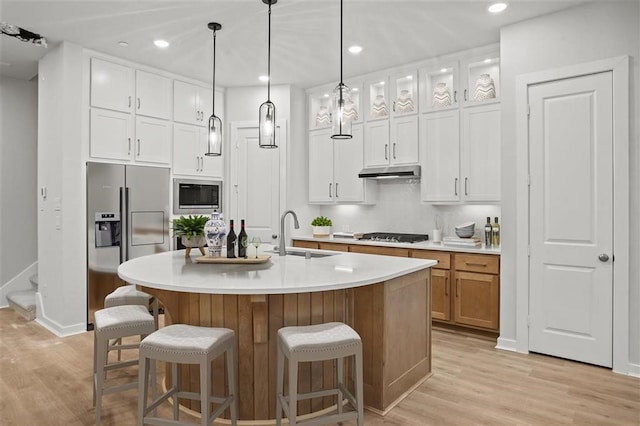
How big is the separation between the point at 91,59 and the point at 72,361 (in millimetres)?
2955

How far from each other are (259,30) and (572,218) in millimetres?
3153

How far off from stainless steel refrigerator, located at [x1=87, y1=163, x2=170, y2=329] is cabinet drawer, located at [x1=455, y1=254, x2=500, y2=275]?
3.32 metres

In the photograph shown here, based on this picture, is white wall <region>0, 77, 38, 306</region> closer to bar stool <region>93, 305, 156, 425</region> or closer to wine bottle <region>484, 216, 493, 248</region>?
bar stool <region>93, 305, 156, 425</region>

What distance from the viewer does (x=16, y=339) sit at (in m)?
3.91

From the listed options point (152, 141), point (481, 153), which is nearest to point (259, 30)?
point (152, 141)

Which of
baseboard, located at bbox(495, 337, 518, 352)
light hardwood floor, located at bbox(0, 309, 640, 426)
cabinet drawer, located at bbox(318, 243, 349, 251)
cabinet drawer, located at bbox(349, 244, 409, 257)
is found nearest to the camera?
light hardwood floor, located at bbox(0, 309, 640, 426)

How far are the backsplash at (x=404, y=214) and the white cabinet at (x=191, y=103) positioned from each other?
215cm

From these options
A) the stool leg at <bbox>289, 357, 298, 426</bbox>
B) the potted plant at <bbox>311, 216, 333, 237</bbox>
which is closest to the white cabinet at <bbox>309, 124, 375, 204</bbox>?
the potted plant at <bbox>311, 216, 333, 237</bbox>

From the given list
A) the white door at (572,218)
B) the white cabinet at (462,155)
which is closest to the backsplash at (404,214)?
the white cabinet at (462,155)

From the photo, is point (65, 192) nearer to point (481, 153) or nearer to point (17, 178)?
point (17, 178)

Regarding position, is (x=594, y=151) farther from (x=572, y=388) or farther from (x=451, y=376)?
(x=451, y=376)

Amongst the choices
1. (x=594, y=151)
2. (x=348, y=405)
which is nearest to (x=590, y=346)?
(x=594, y=151)

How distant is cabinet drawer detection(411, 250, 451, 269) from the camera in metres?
4.11

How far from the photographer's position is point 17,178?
529cm
